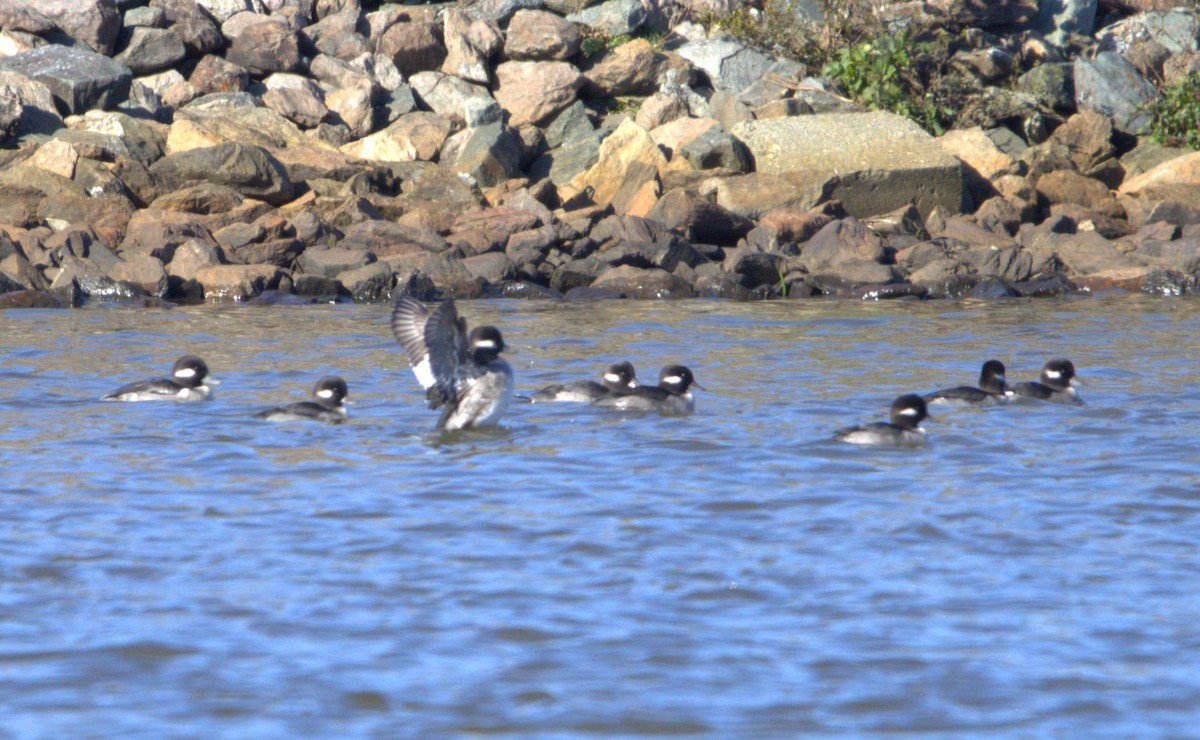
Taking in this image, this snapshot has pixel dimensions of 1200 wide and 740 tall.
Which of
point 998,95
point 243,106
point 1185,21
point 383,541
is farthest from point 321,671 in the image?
point 1185,21

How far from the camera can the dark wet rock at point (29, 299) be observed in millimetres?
18281

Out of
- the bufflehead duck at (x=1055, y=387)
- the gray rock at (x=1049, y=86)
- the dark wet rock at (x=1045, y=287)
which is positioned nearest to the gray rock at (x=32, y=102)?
the dark wet rock at (x=1045, y=287)

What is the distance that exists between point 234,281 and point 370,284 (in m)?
1.66

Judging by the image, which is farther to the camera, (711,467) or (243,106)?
(243,106)

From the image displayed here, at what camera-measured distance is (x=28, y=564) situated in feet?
23.4

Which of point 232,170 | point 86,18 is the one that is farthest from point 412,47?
point 232,170

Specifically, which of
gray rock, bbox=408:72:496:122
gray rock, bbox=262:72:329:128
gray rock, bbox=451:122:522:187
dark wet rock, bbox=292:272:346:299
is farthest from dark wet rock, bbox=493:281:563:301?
gray rock, bbox=408:72:496:122

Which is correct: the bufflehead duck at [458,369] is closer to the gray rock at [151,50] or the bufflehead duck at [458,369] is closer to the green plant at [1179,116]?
the gray rock at [151,50]

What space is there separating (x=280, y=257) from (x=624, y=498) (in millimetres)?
12475

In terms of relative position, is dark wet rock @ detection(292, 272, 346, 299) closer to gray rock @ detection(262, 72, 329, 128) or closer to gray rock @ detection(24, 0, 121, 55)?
gray rock @ detection(262, 72, 329, 128)

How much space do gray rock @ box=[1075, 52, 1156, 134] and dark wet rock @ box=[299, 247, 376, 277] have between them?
13.4 m

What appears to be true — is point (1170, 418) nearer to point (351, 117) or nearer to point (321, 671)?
→ point (321, 671)

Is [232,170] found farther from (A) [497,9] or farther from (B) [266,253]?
(A) [497,9]

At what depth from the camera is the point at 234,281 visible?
63.0 feet
